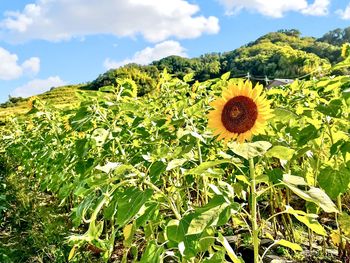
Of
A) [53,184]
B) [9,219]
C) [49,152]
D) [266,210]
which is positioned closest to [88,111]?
[53,184]

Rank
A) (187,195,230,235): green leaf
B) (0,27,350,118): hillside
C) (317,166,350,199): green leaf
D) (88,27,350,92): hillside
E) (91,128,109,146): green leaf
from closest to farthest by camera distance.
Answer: (187,195,230,235): green leaf
(317,166,350,199): green leaf
(91,128,109,146): green leaf
(0,27,350,118): hillside
(88,27,350,92): hillside

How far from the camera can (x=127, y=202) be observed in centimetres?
139

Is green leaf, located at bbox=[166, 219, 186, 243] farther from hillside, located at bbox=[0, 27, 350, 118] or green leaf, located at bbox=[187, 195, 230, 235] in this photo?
hillside, located at bbox=[0, 27, 350, 118]

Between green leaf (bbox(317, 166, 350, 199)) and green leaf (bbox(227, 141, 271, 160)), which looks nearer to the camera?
green leaf (bbox(227, 141, 271, 160))

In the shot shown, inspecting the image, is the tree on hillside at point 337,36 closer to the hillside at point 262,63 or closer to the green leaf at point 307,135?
the hillside at point 262,63

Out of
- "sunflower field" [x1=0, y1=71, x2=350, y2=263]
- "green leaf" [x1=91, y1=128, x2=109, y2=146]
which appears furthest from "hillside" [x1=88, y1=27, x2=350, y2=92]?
"green leaf" [x1=91, y1=128, x2=109, y2=146]

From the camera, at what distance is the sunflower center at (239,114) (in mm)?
1455

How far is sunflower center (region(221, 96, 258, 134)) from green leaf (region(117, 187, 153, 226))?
333mm

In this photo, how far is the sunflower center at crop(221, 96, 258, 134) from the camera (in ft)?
4.77

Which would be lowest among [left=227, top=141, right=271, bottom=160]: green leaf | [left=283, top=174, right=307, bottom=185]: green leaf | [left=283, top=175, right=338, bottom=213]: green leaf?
[left=283, top=175, right=338, bottom=213]: green leaf

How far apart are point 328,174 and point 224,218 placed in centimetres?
69

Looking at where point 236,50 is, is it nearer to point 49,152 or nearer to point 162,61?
point 162,61

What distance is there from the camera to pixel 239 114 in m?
1.51

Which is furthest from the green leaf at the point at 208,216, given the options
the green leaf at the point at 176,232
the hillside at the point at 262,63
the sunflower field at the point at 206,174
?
the hillside at the point at 262,63
